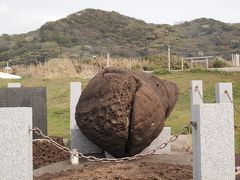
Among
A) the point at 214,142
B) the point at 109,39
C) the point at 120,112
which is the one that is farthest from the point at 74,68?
the point at 109,39

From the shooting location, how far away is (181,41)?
6700 centimetres

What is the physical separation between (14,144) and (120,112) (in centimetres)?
270

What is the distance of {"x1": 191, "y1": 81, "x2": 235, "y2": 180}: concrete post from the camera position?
6164 millimetres

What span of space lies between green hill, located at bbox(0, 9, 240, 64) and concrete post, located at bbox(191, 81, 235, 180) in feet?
157

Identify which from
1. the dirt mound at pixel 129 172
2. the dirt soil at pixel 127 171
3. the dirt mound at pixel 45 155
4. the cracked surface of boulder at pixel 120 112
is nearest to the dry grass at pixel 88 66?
the dirt mound at pixel 45 155

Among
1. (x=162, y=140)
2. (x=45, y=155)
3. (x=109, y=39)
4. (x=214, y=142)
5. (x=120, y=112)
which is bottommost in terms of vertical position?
(x=45, y=155)

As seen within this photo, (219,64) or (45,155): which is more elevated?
(219,64)

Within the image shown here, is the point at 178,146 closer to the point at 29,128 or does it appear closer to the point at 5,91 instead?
the point at 5,91

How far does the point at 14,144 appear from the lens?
19.4 feet

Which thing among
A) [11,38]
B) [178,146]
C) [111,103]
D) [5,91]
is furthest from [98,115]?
[11,38]

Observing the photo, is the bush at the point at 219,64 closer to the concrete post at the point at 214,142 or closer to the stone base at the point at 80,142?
the stone base at the point at 80,142

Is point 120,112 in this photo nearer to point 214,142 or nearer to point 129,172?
point 129,172

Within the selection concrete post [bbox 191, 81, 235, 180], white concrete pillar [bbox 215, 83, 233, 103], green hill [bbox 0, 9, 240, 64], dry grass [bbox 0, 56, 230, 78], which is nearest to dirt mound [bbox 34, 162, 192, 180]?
concrete post [bbox 191, 81, 235, 180]

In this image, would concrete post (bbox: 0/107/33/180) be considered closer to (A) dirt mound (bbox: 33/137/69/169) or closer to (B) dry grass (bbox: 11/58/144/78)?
(A) dirt mound (bbox: 33/137/69/169)
